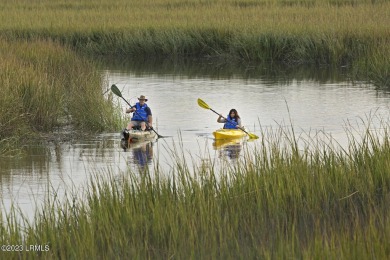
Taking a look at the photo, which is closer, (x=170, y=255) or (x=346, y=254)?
(x=346, y=254)

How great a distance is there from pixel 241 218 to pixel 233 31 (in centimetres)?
2253

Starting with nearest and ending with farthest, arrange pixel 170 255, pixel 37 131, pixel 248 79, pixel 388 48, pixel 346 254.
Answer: pixel 346 254, pixel 170 255, pixel 37 131, pixel 388 48, pixel 248 79

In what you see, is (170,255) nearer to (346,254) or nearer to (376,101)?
(346,254)

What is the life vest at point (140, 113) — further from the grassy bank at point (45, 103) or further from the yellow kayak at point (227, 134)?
the yellow kayak at point (227, 134)

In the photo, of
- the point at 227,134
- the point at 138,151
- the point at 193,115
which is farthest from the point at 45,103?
the point at 193,115

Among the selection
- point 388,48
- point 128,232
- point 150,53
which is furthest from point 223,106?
point 128,232

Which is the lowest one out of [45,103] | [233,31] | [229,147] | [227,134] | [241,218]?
[229,147]

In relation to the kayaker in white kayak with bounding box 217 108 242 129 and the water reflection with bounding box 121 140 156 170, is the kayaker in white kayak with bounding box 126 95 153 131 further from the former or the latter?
the kayaker in white kayak with bounding box 217 108 242 129

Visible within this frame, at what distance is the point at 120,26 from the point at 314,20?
694 cm

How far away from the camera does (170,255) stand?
719 centimetres

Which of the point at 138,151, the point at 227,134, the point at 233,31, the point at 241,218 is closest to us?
the point at 241,218

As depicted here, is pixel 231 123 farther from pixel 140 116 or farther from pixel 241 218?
pixel 241 218

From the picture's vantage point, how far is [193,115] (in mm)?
20031

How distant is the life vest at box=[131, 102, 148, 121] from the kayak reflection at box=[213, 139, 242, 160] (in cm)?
144
